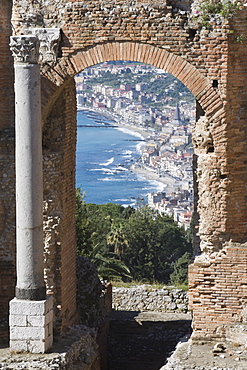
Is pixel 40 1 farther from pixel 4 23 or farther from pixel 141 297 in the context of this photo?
pixel 141 297

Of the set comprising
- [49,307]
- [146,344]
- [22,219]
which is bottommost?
[146,344]

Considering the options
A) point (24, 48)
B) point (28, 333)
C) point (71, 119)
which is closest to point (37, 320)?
point (28, 333)

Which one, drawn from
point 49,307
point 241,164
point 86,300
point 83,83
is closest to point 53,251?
point 49,307

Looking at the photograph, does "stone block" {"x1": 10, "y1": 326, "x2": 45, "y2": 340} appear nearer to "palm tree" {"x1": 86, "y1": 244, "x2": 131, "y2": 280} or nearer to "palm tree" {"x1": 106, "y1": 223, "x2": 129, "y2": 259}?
"palm tree" {"x1": 86, "y1": 244, "x2": 131, "y2": 280}

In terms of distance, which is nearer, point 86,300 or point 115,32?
point 115,32

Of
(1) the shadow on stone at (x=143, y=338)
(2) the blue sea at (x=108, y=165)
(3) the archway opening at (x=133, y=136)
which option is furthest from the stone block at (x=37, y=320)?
(2) the blue sea at (x=108, y=165)

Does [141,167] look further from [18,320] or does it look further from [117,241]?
[18,320]

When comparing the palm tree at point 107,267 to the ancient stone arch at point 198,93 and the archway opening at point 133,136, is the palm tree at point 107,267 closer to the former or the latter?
the ancient stone arch at point 198,93

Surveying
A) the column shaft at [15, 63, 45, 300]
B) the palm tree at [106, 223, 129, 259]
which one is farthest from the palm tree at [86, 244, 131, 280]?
the column shaft at [15, 63, 45, 300]
